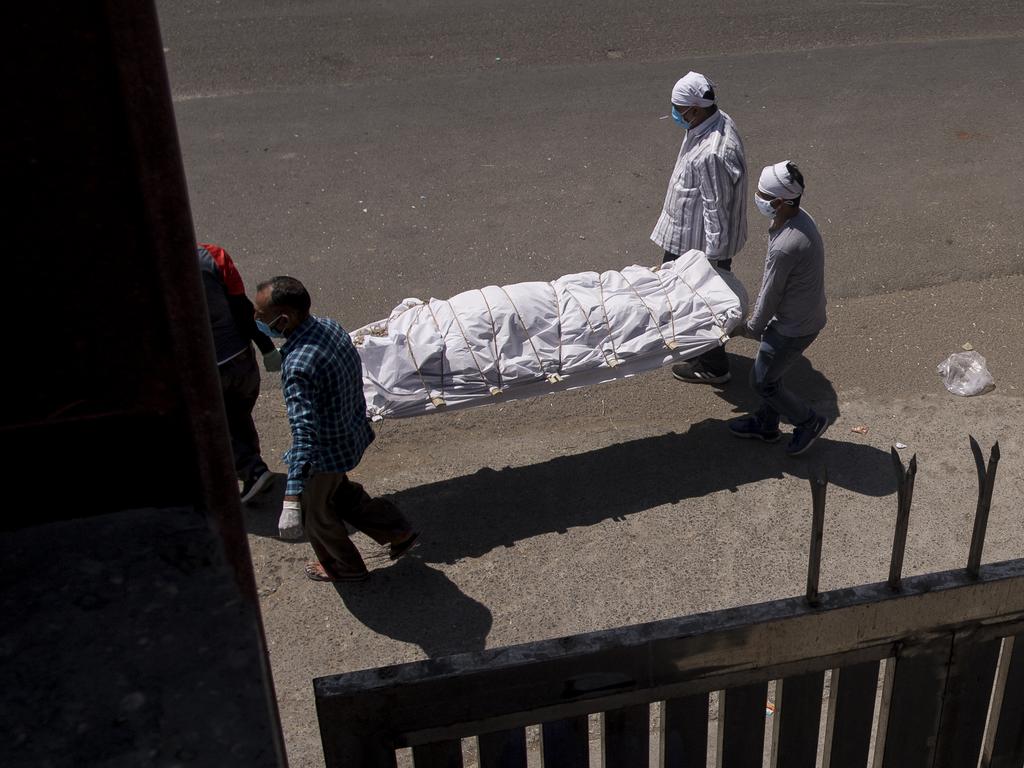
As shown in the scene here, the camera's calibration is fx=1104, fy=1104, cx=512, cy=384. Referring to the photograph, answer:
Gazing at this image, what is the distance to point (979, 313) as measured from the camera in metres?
7.71

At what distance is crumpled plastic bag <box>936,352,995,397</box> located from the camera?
6.92 metres

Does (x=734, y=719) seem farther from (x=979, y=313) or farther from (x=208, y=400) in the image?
(x=979, y=313)

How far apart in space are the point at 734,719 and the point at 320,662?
3.07 m

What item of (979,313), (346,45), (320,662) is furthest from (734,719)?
(346,45)

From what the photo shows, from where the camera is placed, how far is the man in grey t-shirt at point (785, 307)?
5.89 m

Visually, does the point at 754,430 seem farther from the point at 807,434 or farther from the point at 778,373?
the point at 778,373

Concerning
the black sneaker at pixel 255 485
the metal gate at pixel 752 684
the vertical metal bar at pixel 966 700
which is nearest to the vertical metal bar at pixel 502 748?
the metal gate at pixel 752 684

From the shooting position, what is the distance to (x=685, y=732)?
245 cm

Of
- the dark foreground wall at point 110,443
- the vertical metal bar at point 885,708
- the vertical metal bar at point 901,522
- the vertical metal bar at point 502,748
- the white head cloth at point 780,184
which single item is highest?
the dark foreground wall at point 110,443

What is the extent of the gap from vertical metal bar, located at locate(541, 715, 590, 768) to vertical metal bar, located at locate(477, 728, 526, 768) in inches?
2.1

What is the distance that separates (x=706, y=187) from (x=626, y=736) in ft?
15.9

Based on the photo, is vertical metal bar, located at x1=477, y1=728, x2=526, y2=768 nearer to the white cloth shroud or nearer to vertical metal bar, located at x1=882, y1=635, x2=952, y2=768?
vertical metal bar, located at x1=882, y1=635, x2=952, y2=768

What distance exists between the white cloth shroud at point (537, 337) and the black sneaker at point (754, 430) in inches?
28.5

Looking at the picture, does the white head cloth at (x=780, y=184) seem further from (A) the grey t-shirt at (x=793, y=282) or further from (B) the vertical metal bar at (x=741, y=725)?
(B) the vertical metal bar at (x=741, y=725)
